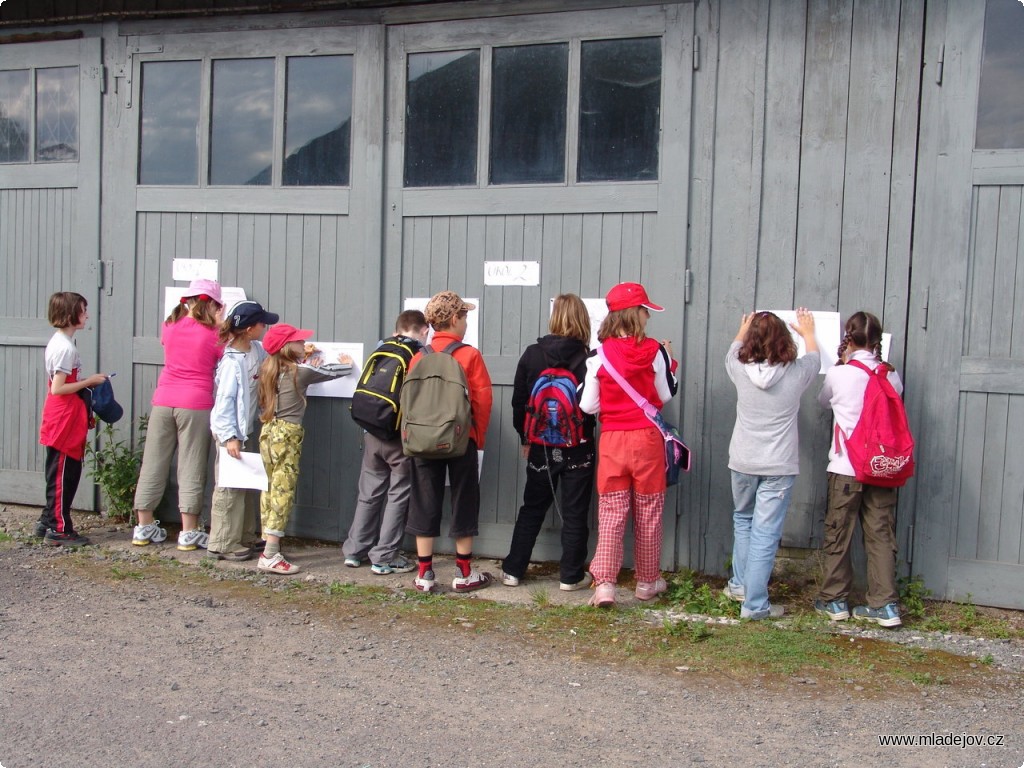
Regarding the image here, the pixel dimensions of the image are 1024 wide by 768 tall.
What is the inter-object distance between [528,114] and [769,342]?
2152mm

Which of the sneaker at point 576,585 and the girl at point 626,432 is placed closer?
the girl at point 626,432

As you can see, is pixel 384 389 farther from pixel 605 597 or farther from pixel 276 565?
pixel 605 597

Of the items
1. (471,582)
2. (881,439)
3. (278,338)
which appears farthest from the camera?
(278,338)

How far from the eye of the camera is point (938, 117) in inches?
204

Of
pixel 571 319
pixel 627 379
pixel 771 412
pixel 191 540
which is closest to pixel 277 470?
pixel 191 540

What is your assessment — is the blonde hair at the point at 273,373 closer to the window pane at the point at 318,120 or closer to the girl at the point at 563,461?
the window pane at the point at 318,120

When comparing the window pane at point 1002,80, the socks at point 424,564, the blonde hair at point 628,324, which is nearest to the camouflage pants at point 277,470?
the socks at point 424,564

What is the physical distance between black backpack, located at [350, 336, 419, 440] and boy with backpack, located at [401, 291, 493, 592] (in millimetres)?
122

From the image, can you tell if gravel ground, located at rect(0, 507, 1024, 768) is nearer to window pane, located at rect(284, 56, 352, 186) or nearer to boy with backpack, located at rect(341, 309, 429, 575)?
boy with backpack, located at rect(341, 309, 429, 575)

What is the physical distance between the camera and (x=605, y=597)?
515 centimetres

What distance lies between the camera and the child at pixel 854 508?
4934 millimetres

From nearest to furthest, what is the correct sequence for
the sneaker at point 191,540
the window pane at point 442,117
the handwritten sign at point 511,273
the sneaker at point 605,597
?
the sneaker at point 605,597 < the handwritten sign at point 511,273 < the window pane at point 442,117 < the sneaker at point 191,540

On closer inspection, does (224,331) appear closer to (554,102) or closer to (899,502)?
(554,102)

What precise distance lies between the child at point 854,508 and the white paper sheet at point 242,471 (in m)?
3.21
